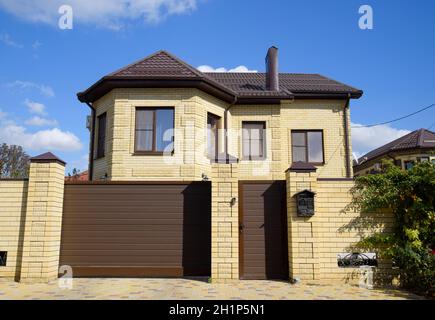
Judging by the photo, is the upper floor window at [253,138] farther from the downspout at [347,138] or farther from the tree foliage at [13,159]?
the tree foliage at [13,159]

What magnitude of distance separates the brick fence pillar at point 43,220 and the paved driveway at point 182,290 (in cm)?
34

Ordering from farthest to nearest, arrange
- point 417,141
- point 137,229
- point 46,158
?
point 417,141 → point 137,229 → point 46,158

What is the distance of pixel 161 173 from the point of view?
31.7 ft

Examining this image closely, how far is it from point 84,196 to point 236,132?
589cm

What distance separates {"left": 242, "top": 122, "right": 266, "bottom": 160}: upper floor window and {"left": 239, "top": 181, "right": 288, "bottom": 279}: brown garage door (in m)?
4.59

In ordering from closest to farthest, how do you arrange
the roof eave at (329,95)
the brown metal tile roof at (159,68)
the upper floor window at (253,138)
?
the brown metal tile roof at (159,68), the upper floor window at (253,138), the roof eave at (329,95)

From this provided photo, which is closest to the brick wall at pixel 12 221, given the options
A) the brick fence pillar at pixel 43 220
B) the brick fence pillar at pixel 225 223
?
the brick fence pillar at pixel 43 220

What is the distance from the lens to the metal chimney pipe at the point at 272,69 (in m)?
12.9

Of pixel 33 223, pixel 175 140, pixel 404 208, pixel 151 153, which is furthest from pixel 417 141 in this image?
pixel 33 223

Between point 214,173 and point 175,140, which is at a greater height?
point 175,140

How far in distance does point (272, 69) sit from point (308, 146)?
134 inches

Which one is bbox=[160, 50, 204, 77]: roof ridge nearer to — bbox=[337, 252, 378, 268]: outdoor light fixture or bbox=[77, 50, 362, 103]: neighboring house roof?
bbox=[77, 50, 362, 103]: neighboring house roof

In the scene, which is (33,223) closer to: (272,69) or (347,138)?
(272,69)

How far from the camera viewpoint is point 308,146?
12539 millimetres
